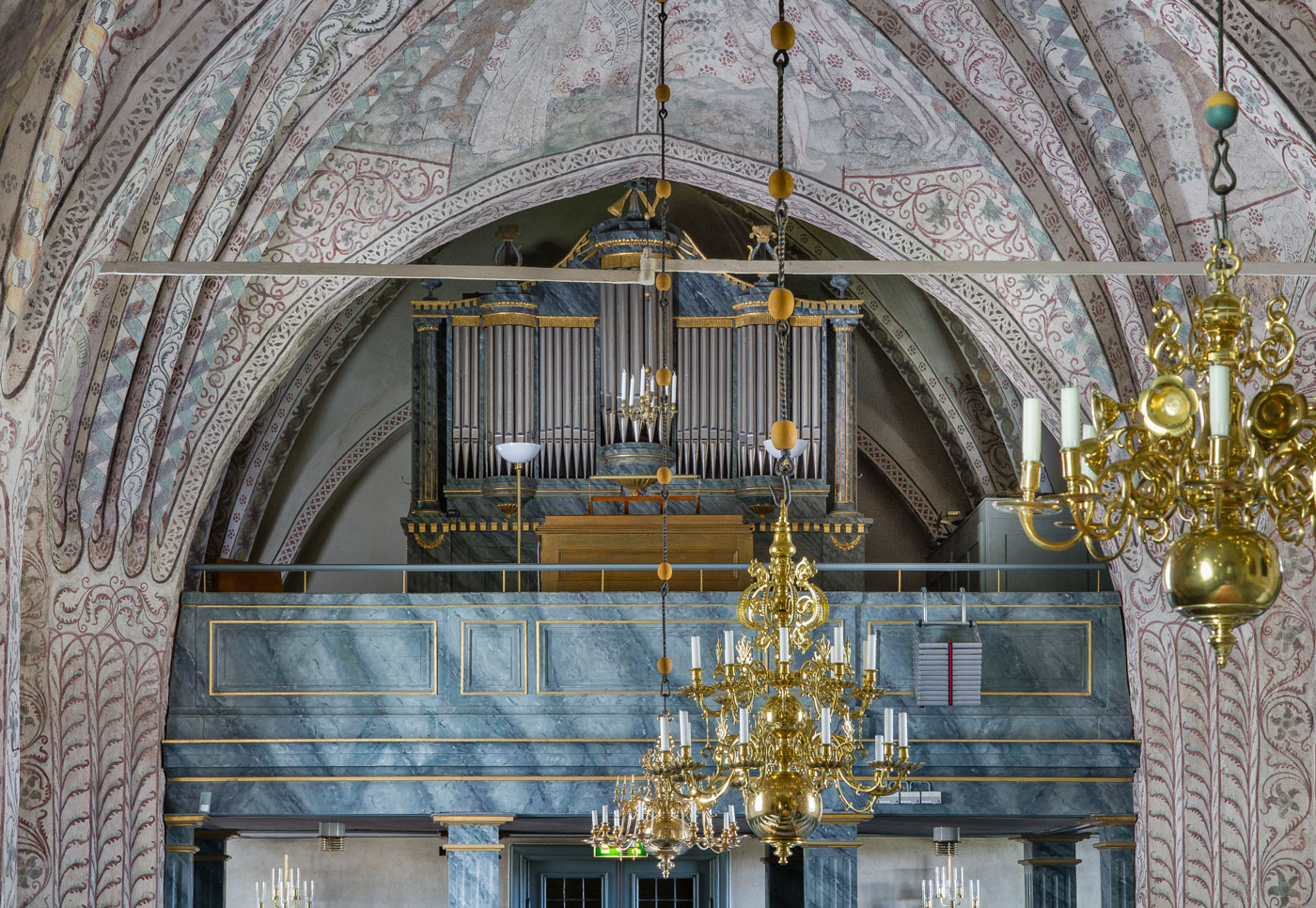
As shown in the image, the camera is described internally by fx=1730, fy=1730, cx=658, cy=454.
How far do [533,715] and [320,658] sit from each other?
1.51 meters

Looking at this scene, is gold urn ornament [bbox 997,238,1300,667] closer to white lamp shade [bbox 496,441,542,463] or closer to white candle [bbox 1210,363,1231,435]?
white candle [bbox 1210,363,1231,435]

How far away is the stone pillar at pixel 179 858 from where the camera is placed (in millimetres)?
11453

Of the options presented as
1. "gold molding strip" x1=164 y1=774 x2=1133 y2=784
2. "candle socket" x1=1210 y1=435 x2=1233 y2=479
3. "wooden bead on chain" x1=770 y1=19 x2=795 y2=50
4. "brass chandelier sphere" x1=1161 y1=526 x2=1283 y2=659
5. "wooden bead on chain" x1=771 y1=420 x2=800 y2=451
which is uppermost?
"wooden bead on chain" x1=770 y1=19 x2=795 y2=50

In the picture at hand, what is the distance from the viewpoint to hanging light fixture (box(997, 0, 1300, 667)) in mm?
5039

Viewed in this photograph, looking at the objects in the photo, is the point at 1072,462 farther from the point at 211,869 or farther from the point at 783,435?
the point at 211,869

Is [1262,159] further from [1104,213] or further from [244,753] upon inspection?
[244,753]

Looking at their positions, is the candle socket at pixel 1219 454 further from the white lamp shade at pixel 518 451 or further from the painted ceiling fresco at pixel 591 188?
the white lamp shade at pixel 518 451

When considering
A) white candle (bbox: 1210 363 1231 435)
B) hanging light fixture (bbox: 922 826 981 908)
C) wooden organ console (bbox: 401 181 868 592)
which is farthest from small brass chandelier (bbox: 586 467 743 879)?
hanging light fixture (bbox: 922 826 981 908)

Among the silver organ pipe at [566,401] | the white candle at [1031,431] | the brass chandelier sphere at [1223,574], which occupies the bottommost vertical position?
the brass chandelier sphere at [1223,574]

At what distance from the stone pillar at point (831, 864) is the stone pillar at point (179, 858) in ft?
13.5

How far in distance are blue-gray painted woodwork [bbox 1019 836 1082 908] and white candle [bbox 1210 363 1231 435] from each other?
1033 centimetres

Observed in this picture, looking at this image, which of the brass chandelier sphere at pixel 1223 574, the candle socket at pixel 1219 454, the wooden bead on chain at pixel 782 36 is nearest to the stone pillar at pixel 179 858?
the wooden bead on chain at pixel 782 36

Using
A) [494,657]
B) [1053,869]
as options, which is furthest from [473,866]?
[1053,869]

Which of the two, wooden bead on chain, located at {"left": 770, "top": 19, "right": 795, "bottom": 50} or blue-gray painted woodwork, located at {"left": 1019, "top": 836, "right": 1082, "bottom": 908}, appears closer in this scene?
wooden bead on chain, located at {"left": 770, "top": 19, "right": 795, "bottom": 50}
